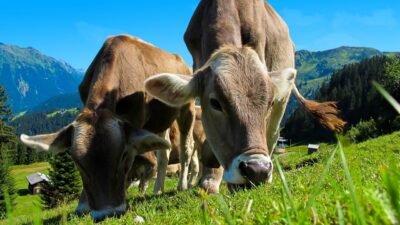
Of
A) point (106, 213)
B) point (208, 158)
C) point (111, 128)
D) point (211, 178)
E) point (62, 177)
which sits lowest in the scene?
point (62, 177)

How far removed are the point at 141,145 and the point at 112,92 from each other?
1.16 m

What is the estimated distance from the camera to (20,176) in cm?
12425

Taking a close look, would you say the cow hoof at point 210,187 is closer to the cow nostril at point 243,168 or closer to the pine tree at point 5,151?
the cow nostril at point 243,168

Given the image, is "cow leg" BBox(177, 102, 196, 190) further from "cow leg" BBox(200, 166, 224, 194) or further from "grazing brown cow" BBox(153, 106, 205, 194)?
"cow leg" BBox(200, 166, 224, 194)

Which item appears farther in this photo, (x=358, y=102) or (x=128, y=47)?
(x=358, y=102)

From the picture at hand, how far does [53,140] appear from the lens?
21.2 feet

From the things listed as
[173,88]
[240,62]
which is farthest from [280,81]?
[173,88]

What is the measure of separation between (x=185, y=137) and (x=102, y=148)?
5427 mm

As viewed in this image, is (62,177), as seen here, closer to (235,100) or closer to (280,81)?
(280,81)

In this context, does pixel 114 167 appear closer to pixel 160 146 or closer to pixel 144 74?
pixel 160 146

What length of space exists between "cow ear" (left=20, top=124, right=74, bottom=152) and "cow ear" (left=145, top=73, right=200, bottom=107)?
1.50 m

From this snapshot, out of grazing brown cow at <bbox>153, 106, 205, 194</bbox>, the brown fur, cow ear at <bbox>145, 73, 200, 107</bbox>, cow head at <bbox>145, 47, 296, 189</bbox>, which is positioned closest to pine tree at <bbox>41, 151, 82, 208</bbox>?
grazing brown cow at <bbox>153, 106, 205, 194</bbox>

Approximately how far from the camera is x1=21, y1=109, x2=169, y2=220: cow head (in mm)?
5707

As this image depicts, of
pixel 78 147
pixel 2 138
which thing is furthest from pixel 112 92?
pixel 2 138
